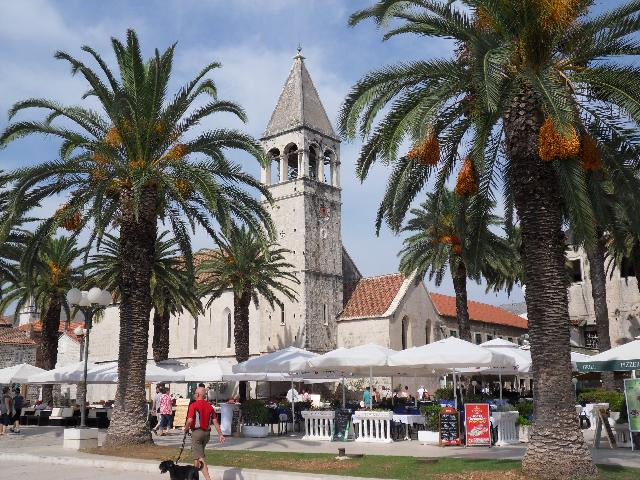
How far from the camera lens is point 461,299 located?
34.7 m

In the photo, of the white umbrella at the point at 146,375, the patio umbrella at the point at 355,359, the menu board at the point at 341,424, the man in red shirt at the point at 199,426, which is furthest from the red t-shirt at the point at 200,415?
the white umbrella at the point at 146,375

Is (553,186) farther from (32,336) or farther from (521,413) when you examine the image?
(32,336)

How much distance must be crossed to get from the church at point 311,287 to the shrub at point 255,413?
22.7m

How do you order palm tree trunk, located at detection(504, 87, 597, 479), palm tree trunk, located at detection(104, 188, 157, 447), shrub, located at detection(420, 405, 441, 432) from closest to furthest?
palm tree trunk, located at detection(504, 87, 597, 479), palm tree trunk, located at detection(104, 188, 157, 447), shrub, located at detection(420, 405, 441, 432)

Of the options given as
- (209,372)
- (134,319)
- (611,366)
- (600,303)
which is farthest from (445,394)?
(134,319)

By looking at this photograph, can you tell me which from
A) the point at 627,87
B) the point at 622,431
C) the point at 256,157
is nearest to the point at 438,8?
the point at 627,87

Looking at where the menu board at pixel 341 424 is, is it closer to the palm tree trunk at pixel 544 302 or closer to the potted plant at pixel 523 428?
the potted plant at pixel 523 428

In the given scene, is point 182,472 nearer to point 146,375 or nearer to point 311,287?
point 146,375

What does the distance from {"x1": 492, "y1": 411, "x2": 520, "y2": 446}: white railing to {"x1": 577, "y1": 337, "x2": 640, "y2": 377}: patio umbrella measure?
2436 mm

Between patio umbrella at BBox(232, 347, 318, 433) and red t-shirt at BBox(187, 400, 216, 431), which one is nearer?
red t-shirt at BBox(187, 400, 216, 431)

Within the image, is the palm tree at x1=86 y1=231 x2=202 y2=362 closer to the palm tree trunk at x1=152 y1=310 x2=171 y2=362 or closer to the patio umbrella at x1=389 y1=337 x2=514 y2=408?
the palm tree trunk at x1=152 y1=310 x2=171 y2=362

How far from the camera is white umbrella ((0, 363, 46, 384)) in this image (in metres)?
31.4

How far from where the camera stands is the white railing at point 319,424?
70.8ft

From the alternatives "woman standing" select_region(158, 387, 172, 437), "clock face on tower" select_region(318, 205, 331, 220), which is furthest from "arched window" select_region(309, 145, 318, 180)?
"woman standing" select_region(158, 387, 172, 437)
